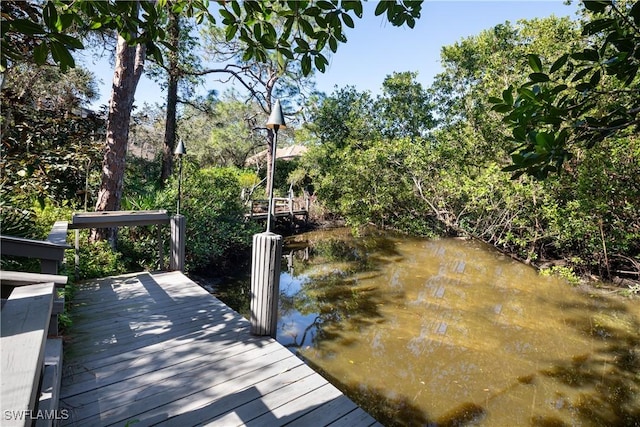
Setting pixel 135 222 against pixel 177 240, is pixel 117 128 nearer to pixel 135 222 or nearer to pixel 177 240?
pixel 135 222

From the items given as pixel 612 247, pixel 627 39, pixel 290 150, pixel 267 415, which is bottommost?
pixel 267 415

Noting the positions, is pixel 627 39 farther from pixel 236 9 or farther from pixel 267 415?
pixel 267 415

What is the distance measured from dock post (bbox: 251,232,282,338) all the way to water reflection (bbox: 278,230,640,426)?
1.43 metres

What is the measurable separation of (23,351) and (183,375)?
1.94 m

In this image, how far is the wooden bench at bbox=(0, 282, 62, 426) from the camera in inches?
24.5

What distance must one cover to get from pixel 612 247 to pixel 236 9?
9247mm

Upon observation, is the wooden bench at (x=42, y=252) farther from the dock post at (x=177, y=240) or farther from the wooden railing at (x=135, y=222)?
the dock post at (x=177, y=240)

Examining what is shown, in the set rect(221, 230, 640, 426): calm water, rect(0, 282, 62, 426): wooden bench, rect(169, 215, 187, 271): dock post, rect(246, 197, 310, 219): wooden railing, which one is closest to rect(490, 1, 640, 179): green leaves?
rect(0, 282, 62, 426): wooden bench

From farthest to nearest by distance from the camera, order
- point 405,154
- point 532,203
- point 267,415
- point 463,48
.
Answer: point 463,48 → point 405,154 → point 532,203 → point 267,415

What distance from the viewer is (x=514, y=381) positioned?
3.93m

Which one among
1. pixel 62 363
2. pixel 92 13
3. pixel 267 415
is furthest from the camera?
pixel 62 363

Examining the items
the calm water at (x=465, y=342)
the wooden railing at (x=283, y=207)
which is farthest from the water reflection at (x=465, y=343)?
the wooden railing at (x=283, y=207)

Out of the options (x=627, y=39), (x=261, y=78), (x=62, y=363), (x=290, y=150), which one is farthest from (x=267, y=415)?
(x=290, y=150)

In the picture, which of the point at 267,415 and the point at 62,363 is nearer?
the point at 267,415
